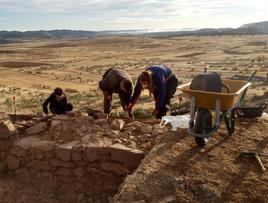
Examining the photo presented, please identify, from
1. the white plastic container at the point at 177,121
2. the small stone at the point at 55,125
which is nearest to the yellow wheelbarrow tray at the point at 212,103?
the white plastic container at the point at 177,121

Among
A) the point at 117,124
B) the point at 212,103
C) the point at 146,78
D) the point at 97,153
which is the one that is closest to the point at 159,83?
the point at 146,78

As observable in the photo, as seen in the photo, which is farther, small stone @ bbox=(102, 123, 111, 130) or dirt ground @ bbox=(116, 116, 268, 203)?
small stone @ bbox=(102, 123, 111, 130)

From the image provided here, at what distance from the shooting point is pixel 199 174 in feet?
16.9

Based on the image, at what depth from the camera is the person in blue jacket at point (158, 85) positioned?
7305 mm

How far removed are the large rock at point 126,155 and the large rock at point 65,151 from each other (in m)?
0.70

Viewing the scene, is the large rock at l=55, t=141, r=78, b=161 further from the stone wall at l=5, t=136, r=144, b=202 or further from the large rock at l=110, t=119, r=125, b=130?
the large rock at l=110, t=119, r=125, b=130

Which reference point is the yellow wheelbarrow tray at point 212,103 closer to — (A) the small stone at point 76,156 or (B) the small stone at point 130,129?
(B) the small stone at point 130,129

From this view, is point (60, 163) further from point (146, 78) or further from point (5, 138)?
point (146, 78)

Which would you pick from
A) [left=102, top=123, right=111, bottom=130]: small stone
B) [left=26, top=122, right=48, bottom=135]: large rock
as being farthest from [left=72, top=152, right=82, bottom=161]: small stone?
[left=26, top=122, right=48, bottom=135]: large rock

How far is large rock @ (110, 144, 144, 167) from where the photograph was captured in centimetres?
609

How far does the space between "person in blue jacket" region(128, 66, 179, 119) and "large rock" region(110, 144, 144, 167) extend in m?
1.49

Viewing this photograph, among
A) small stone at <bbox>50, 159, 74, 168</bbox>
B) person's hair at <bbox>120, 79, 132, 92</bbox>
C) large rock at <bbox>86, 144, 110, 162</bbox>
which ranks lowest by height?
small stone at <bbox>50, 159, 74, 168</bbox>

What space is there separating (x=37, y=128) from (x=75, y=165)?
1.22 m

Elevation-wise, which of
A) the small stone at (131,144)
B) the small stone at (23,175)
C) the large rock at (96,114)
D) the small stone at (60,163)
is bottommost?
the small stone at (23,175)
